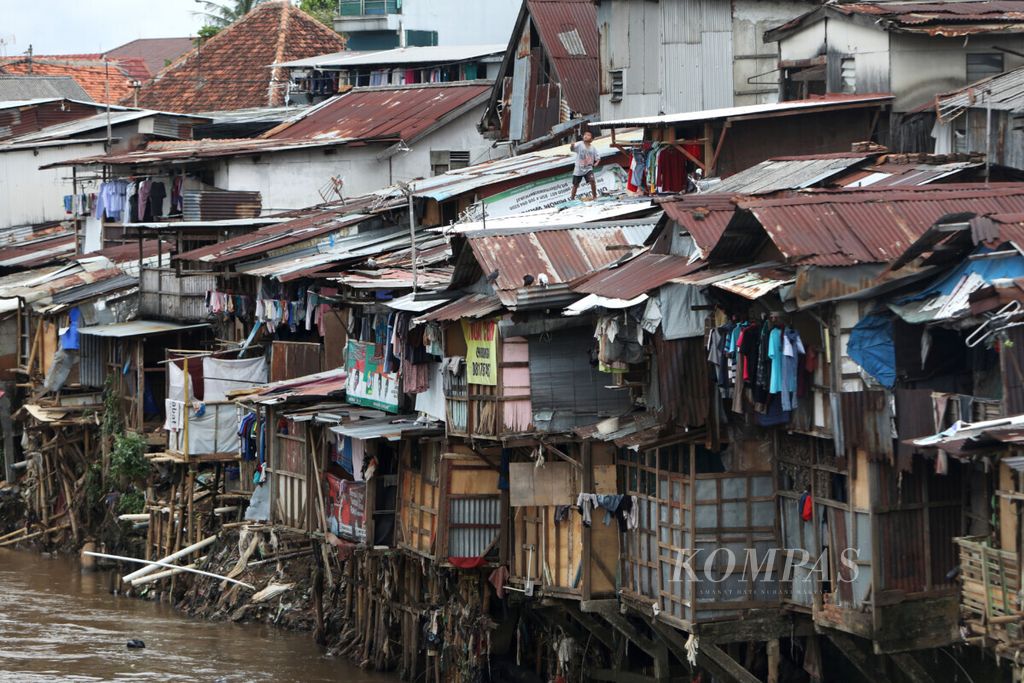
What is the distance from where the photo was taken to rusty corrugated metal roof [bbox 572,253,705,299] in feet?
66.2

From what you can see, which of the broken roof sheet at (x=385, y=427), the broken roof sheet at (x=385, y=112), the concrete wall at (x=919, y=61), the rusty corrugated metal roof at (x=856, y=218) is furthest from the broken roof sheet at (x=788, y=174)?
the broken roof sheet at (x=385, y=112)

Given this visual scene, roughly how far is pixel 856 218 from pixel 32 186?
3206 cm

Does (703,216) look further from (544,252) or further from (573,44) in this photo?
(573,44)

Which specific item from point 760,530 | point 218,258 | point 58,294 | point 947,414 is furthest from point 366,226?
point 947,414

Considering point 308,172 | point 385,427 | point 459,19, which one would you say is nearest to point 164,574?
point 385,427

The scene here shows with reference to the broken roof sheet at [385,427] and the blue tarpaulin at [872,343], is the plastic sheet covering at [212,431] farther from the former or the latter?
the blue tarpaulin at [872,343]

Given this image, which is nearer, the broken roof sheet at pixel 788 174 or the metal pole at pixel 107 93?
the broken roof sheet at pixel 788 174

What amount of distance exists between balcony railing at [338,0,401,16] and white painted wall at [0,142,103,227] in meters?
10.8

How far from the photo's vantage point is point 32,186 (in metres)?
46.9

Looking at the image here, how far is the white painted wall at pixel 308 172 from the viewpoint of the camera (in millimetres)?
38594

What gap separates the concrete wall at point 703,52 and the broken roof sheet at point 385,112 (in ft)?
25.9

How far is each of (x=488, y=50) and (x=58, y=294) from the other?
42.0ft

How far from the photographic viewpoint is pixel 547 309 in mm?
22312

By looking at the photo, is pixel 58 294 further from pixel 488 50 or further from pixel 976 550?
pixel 976 550
